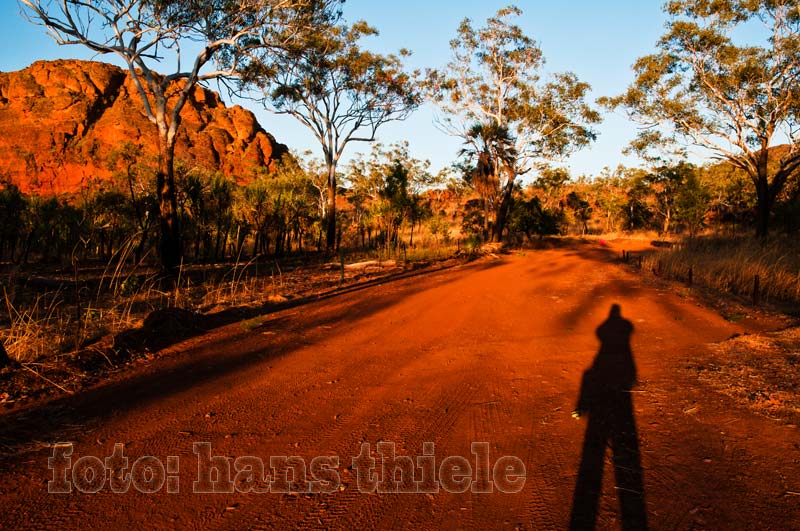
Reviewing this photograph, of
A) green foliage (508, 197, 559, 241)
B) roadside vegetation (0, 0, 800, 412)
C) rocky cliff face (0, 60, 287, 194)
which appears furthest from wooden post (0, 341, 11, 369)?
rocky cliff face (0, 60, 287, 194)

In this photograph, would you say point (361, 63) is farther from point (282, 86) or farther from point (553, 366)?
point (553, 366)

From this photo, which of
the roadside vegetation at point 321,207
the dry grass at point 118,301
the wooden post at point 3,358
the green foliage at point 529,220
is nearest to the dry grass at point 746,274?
the roadside vegetation at point 321,207

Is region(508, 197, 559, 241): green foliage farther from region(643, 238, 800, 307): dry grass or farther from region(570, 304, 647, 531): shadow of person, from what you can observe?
region(570, 304, 647, 531): shadow of person

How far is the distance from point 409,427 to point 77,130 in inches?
3697

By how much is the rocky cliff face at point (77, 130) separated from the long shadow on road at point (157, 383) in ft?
207

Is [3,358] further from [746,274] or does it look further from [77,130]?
[77,130]

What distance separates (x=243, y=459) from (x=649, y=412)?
3083 mm

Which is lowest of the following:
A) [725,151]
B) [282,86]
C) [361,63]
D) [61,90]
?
[725,151]

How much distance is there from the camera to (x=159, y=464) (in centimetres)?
289

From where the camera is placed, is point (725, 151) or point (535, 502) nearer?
point (535, 502)

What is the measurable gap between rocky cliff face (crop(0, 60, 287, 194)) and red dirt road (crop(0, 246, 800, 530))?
64.2 m

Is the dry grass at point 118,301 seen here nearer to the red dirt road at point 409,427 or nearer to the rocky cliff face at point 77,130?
the red dirt road at point 409,427

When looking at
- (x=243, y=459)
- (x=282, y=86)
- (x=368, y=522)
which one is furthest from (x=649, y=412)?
(x=282, y=86)

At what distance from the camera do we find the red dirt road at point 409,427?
2.38 metres
